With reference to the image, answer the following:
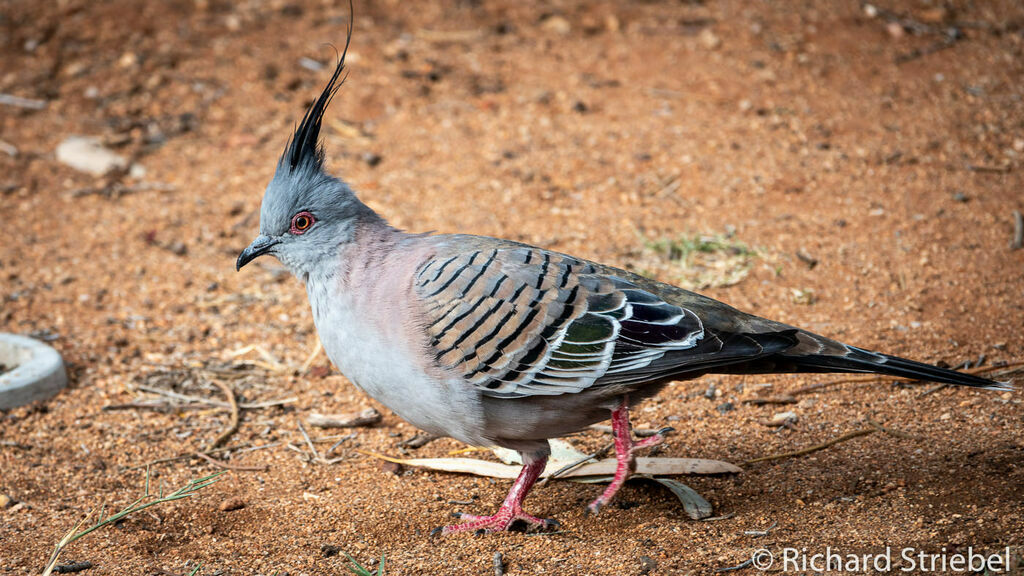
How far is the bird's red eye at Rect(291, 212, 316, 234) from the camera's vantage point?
4.31 m

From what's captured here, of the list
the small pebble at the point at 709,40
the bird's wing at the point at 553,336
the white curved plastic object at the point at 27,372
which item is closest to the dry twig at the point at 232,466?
the white curved plastic object at the point at 27,372

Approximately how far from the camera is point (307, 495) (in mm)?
4570

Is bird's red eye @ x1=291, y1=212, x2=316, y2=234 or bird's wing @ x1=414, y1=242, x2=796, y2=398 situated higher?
bird's red eye @ x1=291, y1=212, x2=316, y2=234

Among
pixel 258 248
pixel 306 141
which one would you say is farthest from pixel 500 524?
pixel 306 141

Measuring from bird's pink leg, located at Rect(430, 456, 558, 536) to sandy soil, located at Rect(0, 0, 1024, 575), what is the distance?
0.35 feet

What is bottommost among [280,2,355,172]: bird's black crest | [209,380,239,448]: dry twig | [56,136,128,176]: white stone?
[209,380,239,448]: dry twig

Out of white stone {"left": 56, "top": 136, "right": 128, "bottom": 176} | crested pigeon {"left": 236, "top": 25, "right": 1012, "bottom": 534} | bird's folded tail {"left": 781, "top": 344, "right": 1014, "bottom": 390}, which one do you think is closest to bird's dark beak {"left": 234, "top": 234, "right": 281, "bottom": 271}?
crested pigeon {"left": 236, "top": 25, "right": 1012, "bottom": 534}

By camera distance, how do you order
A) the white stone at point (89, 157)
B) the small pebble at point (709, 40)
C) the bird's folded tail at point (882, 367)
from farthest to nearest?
the small pebble at point (709, 40), the white stone at point (89, 157), the bird's folded tail at point (882, 367)

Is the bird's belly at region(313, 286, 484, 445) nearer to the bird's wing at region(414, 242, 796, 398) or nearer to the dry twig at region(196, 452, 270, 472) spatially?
the bird's wing at region(414, 242, 796, 398)

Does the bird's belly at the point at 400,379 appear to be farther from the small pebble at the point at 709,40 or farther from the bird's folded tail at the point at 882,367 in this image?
the small pebble at the point at 709,40

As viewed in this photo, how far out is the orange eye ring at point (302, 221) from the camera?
170 inches

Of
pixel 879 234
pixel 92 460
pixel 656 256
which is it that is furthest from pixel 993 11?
pixel 92 460

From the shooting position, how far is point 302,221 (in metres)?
4.32

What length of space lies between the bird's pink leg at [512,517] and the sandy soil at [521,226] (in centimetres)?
11
